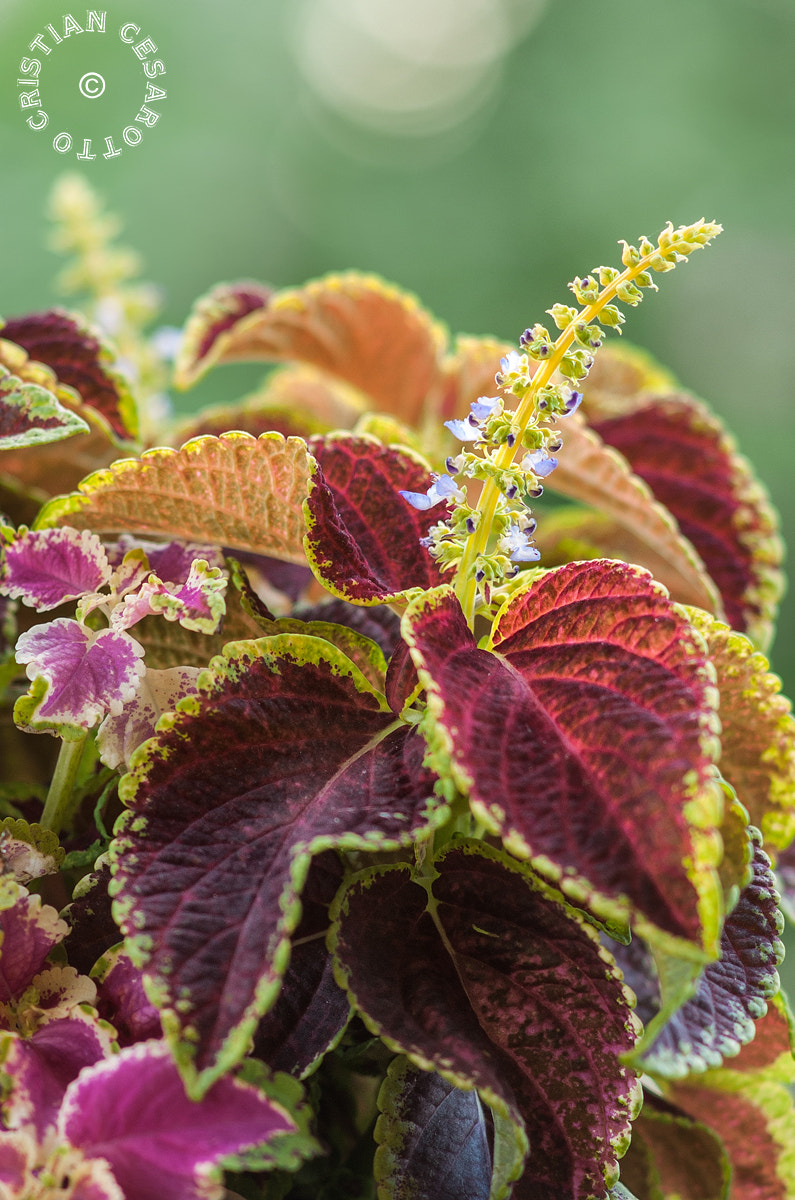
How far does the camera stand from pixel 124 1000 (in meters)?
0.38

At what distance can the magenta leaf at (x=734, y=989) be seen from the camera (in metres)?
0.35

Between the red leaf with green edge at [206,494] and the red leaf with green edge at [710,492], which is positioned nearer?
the red leaf with green edge at [206,494]

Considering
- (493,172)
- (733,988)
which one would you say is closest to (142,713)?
(733,988)

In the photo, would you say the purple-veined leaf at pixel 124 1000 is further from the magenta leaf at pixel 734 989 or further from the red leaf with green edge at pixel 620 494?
the red leaf with green edge at pixel 620 494

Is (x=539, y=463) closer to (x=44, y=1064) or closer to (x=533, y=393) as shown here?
(x=533, y=393)

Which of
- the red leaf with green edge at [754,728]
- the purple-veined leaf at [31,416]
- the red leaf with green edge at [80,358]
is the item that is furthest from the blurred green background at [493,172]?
the red leaf with green edge at [754,728]

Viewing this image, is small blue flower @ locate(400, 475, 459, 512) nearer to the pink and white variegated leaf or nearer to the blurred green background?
the pink and white variegated leaf

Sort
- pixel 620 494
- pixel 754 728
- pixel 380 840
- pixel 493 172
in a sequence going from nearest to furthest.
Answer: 1. pixel 380 840
2. pixel 754 728
3. pixel 620 494
4. pixel 493 172

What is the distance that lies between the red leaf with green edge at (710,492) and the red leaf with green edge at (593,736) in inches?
10.1

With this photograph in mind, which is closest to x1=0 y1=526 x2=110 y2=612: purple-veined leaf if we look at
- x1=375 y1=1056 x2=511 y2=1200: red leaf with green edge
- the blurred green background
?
x1=375 y1=1056 x2=511 y2=1200: red leaf with green edge

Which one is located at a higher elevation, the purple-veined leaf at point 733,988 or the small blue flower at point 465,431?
the small blue flower at point 465,431

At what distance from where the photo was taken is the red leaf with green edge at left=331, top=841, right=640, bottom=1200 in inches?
14.3

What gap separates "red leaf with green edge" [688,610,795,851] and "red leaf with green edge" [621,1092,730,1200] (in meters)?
0.15

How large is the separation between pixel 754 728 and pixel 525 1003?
0.14m
